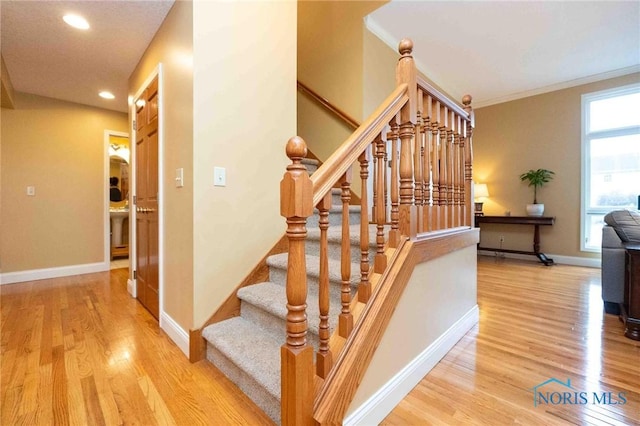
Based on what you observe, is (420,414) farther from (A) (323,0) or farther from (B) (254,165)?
(A) (323,0)

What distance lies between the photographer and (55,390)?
1453mm

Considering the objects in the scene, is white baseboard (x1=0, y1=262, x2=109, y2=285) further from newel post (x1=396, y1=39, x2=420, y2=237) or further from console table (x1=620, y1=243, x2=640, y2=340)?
console table (x1=620, y1=243, x2=640, y2=340)

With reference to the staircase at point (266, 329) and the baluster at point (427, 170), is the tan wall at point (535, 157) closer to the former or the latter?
the baluster at point (427, 170)

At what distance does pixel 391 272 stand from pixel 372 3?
300cm

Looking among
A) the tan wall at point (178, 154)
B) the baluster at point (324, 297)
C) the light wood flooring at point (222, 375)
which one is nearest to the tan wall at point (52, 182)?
the light wood flooring at point (222, 375)

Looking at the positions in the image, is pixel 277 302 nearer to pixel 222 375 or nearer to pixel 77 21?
pixel 222 375

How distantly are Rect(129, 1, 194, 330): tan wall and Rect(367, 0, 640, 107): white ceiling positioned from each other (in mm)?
2173

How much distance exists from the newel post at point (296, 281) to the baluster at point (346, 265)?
214 mm

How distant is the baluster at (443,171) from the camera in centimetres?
179

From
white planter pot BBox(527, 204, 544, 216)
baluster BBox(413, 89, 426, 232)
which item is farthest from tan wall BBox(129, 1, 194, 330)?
white planter pot BBox(527, 204, 544, 216)

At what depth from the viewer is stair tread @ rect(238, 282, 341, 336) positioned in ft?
4.50

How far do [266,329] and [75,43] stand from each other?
3.01 m

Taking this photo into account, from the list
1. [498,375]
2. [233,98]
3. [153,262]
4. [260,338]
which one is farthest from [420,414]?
[153,262]

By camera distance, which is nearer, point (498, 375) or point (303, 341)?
point (303, 341)
